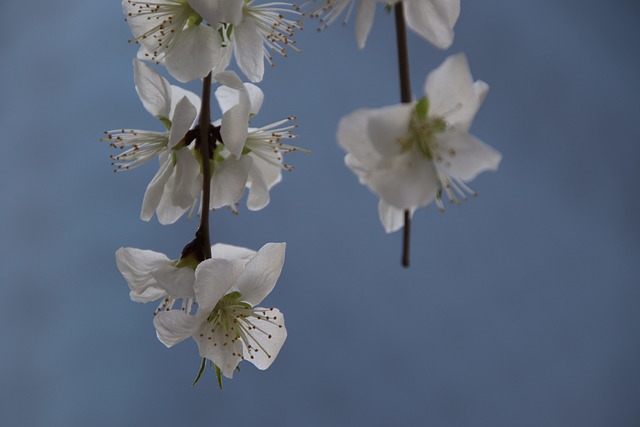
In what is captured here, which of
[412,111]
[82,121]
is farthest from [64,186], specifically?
[412,111]

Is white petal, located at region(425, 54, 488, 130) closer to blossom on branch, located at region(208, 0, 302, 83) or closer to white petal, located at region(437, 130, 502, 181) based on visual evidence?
white petal, located at region(437, 130, 502, 181)

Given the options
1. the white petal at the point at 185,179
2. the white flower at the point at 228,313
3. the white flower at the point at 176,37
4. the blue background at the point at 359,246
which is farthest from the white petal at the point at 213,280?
the blue background at the point at 359,246

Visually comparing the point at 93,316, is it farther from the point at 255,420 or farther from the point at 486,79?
the point at 486,79

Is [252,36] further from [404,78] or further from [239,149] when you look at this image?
[404,78]

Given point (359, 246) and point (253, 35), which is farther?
point (359, 246)

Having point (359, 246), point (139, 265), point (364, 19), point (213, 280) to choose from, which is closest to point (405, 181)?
point (364, 19)

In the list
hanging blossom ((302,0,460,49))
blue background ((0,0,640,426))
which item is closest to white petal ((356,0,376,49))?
hanging blossom ((302,0,460,49))
